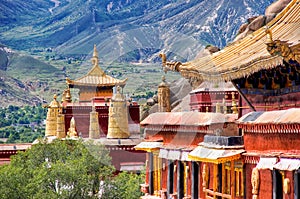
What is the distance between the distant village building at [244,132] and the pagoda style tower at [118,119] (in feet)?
54.6

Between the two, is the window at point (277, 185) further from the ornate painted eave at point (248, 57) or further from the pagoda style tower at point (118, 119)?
the pagoda style tower at point (118, 119)

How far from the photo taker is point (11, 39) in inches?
4685

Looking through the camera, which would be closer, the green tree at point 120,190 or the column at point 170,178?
the column at point 170,178

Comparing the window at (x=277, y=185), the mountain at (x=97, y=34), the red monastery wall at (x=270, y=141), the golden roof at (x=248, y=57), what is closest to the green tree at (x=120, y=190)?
the golden roof at (x=248, y=57)

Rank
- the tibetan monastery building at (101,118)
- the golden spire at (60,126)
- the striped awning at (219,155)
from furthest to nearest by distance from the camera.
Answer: the golden spire at (60,126) → the tibetan monastery building at (101,118) → the striped awning at (219,155)

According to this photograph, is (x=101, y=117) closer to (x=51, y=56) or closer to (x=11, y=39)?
(x=51, y=56)

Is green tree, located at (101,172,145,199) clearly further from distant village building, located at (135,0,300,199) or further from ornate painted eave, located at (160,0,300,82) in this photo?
→ ornate painted eave, located at (160,0,300,82)

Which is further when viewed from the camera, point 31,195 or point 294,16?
point 31,195

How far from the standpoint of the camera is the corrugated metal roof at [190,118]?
13.5 meters

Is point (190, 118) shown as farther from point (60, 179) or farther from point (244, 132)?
point (60, 179)

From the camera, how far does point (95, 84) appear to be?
41.9 meters

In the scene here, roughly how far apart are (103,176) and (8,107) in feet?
255

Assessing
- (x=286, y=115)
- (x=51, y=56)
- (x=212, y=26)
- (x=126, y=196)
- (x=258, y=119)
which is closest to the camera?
(x=286, y=115)

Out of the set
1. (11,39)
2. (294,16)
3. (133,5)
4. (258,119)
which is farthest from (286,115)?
(11,39)
